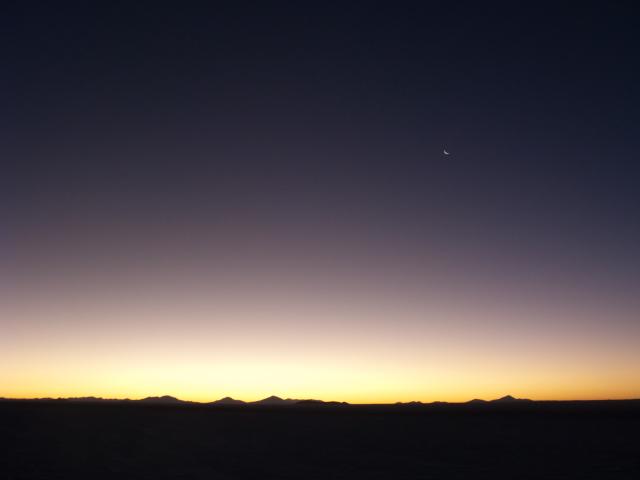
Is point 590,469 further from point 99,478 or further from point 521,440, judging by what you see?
point 99,478

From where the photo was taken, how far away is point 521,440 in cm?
4353

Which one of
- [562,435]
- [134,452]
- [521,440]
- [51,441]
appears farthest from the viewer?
[562,435]

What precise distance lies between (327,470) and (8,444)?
21.1 m

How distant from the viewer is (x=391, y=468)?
2828cm

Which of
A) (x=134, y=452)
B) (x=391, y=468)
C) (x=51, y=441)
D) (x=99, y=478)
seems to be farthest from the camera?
(x=51, y=441)

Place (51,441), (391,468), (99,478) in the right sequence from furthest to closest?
(51,441) → (391,468) → (99,478)

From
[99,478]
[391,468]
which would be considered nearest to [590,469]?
[391,468]

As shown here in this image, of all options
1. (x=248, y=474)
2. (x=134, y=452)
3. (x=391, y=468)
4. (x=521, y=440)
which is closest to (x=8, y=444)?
(x=134, y=452)

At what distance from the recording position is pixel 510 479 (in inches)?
971

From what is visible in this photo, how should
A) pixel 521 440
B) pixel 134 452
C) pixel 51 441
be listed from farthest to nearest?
pixel 521 440
pixel 51 441
pixel 134 452

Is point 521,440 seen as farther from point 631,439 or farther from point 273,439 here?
point 273,439

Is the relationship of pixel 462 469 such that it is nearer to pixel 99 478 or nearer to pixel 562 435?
pixel 99 478

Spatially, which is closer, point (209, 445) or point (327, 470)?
point (327, 470)

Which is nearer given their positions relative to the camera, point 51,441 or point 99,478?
point 99,478
